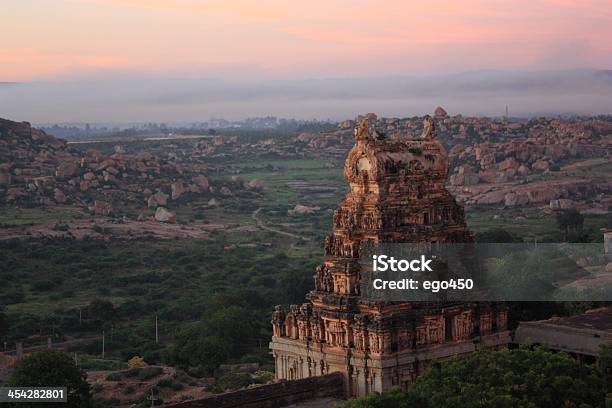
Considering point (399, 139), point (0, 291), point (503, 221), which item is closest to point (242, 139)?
point (503, 221)

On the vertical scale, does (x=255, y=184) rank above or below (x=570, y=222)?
below

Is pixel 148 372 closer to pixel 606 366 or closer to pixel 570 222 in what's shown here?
pixel 606 366

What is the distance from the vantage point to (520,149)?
104 m

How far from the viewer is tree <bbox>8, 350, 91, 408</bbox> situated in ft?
86.0

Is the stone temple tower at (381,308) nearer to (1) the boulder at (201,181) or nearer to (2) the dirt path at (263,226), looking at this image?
(2) the dirt path at (263,226)

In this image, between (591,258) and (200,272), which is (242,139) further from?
(591,258)

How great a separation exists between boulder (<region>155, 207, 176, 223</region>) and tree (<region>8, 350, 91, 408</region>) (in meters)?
59.3

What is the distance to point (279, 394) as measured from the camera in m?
23.3

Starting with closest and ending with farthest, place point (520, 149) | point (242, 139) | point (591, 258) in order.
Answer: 1. point (591, 258)
2. point (520, 149)
3. point (242, 139)

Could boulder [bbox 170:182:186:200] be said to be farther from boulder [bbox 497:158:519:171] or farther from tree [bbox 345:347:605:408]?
tree [bbox 345:347:605:408]

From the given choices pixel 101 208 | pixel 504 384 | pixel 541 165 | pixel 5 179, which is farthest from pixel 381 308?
pixel 541 165

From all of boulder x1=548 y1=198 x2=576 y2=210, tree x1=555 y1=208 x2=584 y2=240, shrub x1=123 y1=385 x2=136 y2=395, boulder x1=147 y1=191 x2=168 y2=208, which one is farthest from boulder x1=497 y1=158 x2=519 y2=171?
shrub x1=123 y1=385 x2=136 y2=395

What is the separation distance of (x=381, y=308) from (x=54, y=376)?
26.3 feet

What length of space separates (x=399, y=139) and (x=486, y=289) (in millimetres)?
4030
